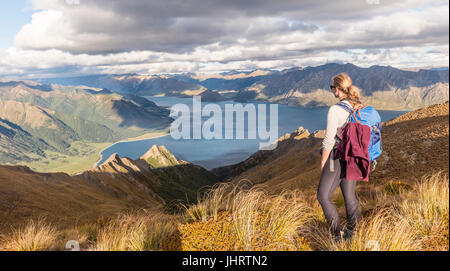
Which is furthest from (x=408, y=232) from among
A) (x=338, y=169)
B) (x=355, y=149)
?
(x=355, y=149)

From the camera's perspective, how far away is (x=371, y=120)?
5211 mm

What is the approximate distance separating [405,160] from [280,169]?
269 ft

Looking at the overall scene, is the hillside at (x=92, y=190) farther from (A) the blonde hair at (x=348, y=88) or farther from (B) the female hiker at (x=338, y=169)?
(A) the blonde hair at (x=348, y=88)

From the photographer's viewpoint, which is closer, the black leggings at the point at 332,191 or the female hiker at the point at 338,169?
the female hiker at the point at 338,169

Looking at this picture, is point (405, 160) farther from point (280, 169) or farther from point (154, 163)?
point (154, 163)

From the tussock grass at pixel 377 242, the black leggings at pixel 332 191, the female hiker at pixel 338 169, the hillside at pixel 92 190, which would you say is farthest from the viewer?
the hillside at pixel 92 190

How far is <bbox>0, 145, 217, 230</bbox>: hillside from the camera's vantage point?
110ft

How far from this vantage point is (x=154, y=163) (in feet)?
615

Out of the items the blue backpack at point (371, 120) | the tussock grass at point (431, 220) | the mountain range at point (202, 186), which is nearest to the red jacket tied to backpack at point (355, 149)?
the blue backpack at point (371, 120)

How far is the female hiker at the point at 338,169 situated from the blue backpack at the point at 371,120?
103 mm

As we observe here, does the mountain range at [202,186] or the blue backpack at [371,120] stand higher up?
the blue backpack at [371,120]

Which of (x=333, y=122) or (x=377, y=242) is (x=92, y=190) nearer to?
(x=333, y=122)

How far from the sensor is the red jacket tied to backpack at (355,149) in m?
5.11
